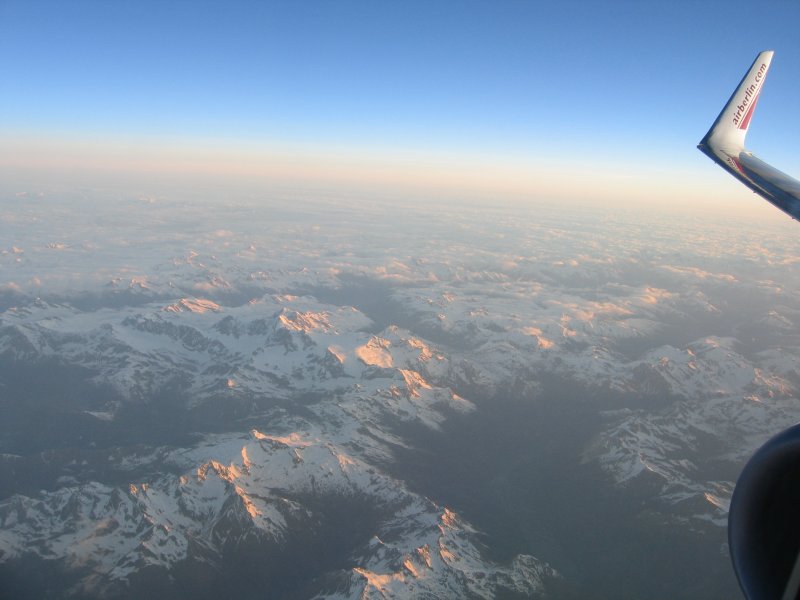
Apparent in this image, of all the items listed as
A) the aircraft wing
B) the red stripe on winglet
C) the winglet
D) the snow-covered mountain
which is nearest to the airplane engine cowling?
the aircraft wing

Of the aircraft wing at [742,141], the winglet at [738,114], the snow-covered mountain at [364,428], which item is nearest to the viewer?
the aircraft wing at [742,141]

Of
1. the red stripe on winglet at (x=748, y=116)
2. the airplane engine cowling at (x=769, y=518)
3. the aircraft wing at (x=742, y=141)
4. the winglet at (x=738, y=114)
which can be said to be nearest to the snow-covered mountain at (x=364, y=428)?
the aircraft wing at (x=742, y=141)

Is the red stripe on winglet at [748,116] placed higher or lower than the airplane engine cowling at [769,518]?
higher

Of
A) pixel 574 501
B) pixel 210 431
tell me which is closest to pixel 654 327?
pixel 574 501

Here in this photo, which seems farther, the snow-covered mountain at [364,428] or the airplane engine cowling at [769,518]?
the snow-covered mountain at [364,428]

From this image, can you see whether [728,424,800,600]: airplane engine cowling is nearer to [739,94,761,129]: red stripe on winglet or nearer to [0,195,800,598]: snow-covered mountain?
[739,94,761,129]: red stripe on winglet

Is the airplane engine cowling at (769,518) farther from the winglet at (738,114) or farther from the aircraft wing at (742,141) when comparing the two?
the winglet at (738,114)

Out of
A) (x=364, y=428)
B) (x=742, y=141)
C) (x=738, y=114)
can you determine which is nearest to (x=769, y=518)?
(x=738, y=114)
